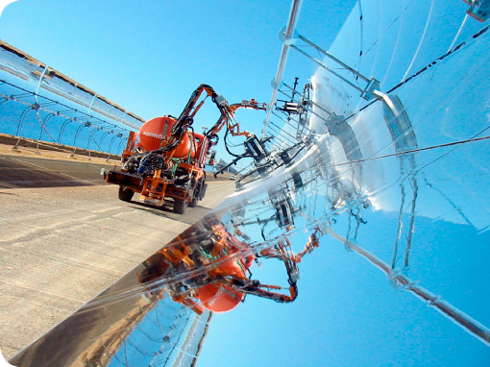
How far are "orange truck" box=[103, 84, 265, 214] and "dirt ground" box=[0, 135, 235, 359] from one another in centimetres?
84

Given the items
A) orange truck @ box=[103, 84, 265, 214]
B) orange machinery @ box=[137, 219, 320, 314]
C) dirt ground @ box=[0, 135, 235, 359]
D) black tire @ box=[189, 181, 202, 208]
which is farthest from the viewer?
black tire @ box=[189, 181, 202, 208]

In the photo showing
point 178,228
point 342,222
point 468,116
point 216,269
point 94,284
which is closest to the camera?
point 468,116

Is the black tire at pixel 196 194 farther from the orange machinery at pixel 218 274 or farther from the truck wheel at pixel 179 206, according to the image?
the orange machinery at pixel 218 274

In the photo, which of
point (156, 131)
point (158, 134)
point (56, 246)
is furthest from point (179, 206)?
point (56, 246)

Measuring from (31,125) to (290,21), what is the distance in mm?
20982

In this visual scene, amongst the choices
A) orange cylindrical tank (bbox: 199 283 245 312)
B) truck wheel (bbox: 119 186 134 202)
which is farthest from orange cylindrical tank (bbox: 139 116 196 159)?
orange cylindrical tank (bbox: 199 283 245 312)

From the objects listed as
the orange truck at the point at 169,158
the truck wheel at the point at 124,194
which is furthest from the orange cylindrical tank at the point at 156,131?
the truck wheel at the point at 124,194

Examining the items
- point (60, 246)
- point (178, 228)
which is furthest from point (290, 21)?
point (178, 228)

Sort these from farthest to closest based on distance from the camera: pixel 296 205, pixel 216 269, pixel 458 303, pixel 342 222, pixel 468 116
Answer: pixel 296 205, pixel 216 269, pixel 342 222, pixel 468 116, pixel 458 303

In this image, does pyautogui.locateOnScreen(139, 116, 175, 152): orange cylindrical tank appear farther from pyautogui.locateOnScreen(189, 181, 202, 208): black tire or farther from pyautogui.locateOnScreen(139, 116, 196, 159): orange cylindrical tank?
pyautogui.locateOnScreen(189, 181, 202, 208): black tire

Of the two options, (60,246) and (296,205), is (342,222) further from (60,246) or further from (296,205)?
(60,246)

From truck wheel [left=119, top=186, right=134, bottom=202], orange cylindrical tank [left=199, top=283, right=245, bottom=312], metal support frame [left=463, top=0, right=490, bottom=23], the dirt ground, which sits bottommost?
the dirt ground

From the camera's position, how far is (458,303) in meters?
0.67

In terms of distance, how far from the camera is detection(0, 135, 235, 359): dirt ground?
8.18 feet
